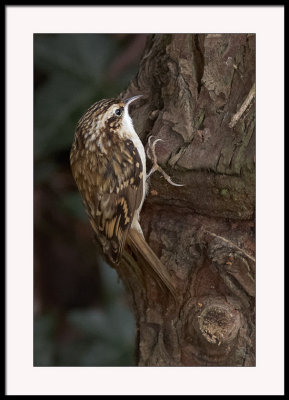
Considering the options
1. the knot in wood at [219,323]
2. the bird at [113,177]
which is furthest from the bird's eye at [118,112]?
the knot in wood at [219,323]

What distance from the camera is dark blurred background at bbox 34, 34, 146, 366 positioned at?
1379mm

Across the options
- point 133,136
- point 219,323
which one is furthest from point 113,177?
point 219,323

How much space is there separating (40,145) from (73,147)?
10cm

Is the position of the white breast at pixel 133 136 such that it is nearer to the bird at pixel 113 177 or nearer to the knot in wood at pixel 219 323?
the bird at pixel 113 177

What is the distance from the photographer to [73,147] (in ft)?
4.69

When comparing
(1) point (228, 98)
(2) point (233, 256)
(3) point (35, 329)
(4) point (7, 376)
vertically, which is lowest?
(4) point (7, 376)

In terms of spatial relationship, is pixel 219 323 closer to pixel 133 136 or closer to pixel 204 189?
pixel 204 189

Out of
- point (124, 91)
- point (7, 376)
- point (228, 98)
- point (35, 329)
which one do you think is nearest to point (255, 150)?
point (228, 98)

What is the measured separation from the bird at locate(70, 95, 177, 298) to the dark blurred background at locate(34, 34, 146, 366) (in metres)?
0.04

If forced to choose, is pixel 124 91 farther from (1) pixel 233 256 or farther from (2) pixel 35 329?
(2) pixel 35 329

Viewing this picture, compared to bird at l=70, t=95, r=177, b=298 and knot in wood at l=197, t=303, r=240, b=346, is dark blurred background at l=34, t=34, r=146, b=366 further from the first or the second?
knot in wood at l=197, t=303, r=240, b=346

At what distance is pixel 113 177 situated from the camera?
4.63ft

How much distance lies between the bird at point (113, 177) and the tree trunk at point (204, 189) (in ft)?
0.10

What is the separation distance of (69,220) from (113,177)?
0.20 meters
